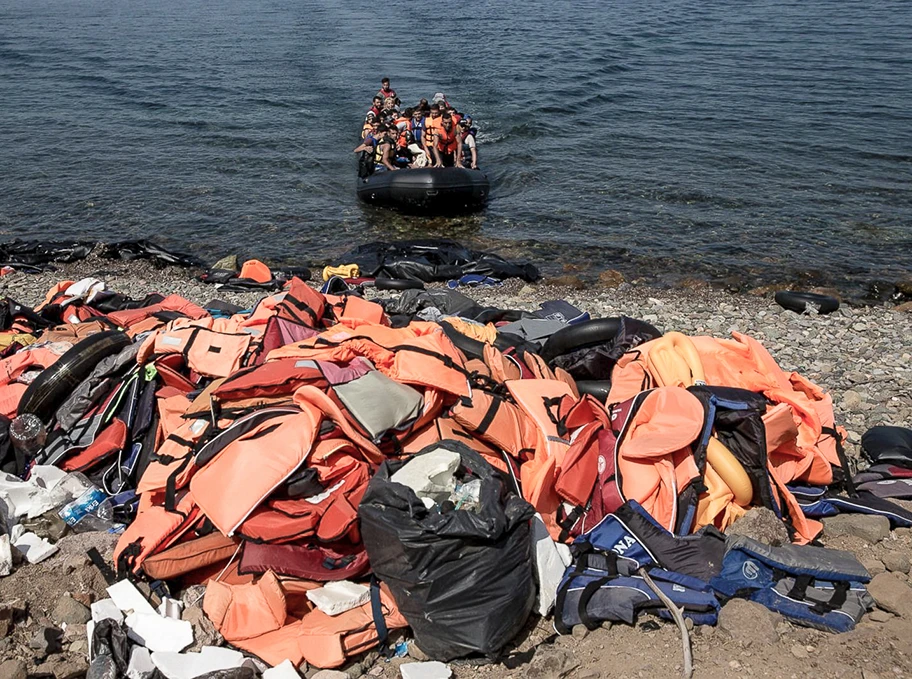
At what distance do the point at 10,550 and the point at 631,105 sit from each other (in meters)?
19.3

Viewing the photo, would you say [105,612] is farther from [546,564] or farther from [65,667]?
[546,564]

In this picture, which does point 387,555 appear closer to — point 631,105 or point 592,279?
point 592,279

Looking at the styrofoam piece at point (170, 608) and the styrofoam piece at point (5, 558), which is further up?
the styrofoam piece at point (5, 558)

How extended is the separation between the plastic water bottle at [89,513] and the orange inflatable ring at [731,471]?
386 cm

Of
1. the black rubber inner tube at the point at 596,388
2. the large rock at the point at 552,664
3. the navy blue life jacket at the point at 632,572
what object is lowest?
the large rock at the point at 552,664

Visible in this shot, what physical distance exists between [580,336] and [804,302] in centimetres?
434

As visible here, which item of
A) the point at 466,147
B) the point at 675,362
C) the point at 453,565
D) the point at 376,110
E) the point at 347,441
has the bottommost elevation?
the point at 453,565

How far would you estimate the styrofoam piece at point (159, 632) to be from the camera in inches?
151

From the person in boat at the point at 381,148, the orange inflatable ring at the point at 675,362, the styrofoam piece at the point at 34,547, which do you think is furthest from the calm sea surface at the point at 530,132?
the styrofoam piece at the point at 34,547

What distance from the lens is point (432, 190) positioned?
45.5ft

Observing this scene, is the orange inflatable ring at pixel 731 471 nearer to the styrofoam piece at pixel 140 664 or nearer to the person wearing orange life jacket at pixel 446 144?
the styrofoam piece at pixel 140 664

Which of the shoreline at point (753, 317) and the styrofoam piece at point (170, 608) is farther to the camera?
the shoreline at point (753, 317)

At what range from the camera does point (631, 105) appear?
2033cm

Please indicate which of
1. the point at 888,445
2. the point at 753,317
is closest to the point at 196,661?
the point at 888,445
